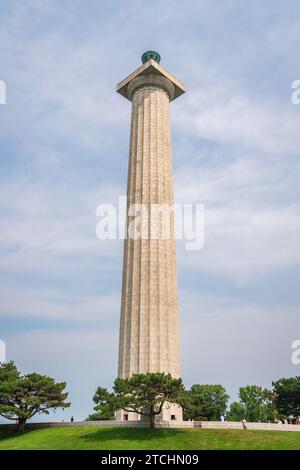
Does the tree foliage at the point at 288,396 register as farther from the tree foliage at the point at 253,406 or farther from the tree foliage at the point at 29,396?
the tree foliage at the point at 29,396

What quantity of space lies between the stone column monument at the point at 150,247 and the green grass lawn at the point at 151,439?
1112cm

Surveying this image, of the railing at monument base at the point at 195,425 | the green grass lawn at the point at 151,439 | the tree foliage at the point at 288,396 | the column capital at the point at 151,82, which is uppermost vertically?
the column capital at the point at 151,82

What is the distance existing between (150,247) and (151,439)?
27.2m

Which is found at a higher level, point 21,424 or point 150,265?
point 150,265

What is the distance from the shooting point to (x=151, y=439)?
39.1m

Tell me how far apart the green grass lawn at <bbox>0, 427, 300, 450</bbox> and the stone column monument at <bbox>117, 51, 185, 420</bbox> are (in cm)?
1112

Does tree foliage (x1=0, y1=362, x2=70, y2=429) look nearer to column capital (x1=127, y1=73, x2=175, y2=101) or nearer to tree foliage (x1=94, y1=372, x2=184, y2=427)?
tree foliage (x1=94, y1=372, x2=184, y2=427)

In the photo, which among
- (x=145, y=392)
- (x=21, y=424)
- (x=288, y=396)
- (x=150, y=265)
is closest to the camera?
(x=145, y=392)

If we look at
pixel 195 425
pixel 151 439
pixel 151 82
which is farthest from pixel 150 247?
pixel 151 82

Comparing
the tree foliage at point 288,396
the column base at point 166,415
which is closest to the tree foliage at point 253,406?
the tree foliage at point 288,396

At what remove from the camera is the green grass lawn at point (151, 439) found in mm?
36531

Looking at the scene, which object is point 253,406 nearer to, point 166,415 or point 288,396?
point 288,396
